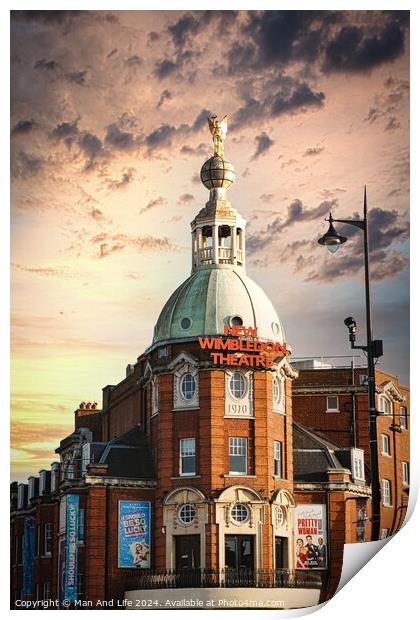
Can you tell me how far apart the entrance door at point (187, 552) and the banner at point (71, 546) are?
4.86 meters

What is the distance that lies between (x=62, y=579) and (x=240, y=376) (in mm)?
12700

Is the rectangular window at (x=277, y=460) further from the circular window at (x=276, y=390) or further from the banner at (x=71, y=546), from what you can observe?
the banner at (x=71, y=546)

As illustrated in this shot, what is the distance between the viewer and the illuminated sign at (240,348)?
186 feet

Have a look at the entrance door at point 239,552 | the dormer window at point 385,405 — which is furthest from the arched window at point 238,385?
the dormer window at point 385,405

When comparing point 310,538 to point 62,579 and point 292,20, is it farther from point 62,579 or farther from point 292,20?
point 292,20

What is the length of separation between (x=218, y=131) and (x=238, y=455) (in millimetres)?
14676

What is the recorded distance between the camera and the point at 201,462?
57062 mm

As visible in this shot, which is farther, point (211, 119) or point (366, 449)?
point (366, 449)

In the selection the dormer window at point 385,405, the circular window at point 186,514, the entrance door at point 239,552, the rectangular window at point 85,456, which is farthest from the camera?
the dormer window at point 385,405

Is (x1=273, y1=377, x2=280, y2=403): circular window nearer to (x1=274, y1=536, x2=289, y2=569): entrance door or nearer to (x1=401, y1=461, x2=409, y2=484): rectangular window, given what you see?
(x1=274, y1=536, x2=289, y2=569): entrance door

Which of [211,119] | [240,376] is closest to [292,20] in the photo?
[211,119]

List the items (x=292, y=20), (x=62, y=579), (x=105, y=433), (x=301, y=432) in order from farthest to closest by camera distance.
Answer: (x=105, y=433) < (x=301, y=432) < (x=62, y=579) < (x=292, y=20)

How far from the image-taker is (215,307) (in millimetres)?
58594

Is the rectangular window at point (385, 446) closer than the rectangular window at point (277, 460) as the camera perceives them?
No
